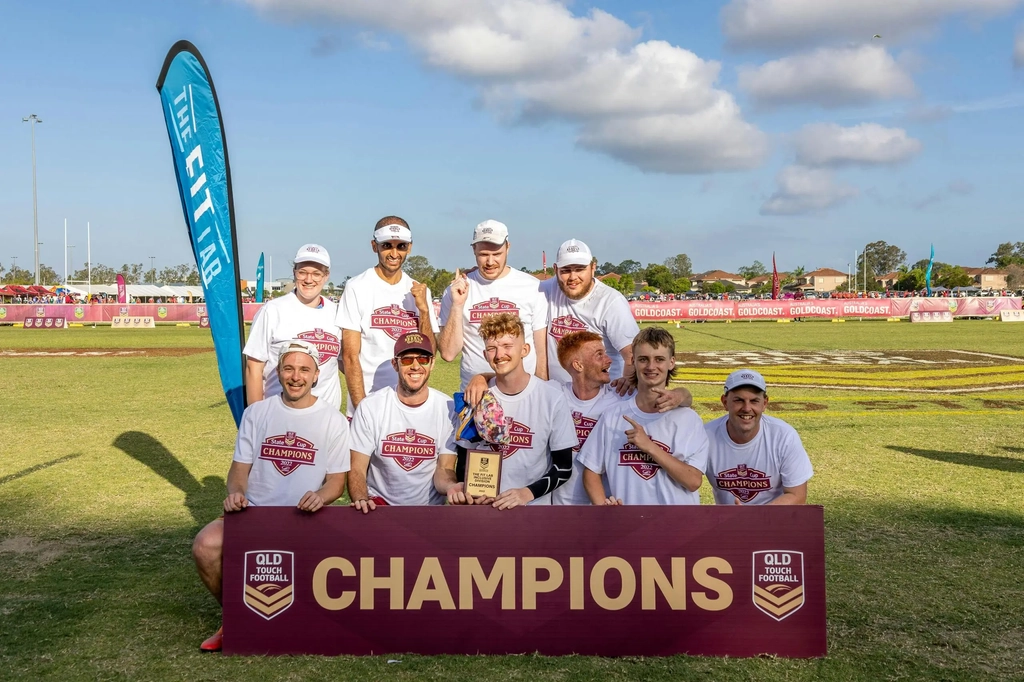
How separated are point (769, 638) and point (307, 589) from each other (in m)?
2.30

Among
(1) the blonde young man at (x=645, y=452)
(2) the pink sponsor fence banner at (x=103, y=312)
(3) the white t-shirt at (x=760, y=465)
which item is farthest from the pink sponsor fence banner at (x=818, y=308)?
(1) the blonde young man at (x=645, y=452)

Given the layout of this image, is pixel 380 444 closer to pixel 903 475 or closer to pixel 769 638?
pixel 769 638

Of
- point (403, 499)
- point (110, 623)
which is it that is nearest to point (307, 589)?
point (403, 499)

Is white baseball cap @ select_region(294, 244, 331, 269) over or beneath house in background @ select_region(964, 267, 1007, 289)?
beneath

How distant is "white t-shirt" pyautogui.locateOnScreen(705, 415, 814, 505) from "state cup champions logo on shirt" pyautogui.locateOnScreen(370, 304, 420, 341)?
2175mm

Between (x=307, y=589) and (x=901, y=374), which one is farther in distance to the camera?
(x=901, y=374)

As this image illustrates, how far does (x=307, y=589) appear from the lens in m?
4.11

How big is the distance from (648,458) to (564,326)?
1460 mm

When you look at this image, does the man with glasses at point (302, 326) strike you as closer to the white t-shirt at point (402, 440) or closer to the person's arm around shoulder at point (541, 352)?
the white t-shirt at point (402, 440)

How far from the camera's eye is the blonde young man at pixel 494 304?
532 centimetres

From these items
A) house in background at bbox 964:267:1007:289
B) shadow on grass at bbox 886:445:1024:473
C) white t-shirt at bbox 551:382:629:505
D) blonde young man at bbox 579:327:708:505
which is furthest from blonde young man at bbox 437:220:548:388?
house in background at bbox 964:267:1007:289

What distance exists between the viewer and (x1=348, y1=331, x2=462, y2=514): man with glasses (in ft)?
14.8

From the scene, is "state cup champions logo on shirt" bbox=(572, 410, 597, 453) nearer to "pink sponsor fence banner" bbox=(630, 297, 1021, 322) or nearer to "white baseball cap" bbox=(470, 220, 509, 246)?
"white baseball cap" bbox=(470, 220, 509, 246)

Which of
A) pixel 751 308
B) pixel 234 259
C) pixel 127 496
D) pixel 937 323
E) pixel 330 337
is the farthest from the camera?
pixel 751 308
